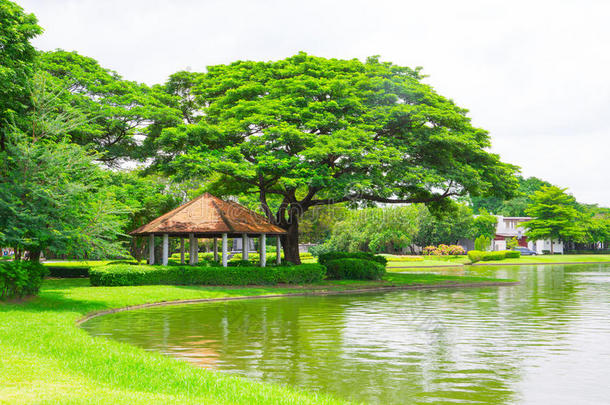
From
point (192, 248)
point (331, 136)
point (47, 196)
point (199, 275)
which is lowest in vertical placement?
point (199, 275)

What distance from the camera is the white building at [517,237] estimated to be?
341 ft

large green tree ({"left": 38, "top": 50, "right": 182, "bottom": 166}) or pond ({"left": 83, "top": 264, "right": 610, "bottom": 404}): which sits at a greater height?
large green tree ({"left": 38, "top": 50, "right": 182, "bottom": 166})

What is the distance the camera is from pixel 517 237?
112 m

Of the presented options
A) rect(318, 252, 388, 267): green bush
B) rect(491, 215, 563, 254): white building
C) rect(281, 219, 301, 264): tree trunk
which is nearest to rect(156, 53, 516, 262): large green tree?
rect(281, 219, 301, 264): tree trunk

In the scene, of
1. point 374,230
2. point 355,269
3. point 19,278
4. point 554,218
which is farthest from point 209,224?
point 554,218

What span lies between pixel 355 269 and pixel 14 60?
2348cm

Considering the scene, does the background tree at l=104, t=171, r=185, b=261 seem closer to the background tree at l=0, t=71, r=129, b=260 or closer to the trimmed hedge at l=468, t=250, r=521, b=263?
the background tree at l=0, t=71, r=129, b=260

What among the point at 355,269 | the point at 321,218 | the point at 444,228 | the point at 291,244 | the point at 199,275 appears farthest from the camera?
the point at 444,228

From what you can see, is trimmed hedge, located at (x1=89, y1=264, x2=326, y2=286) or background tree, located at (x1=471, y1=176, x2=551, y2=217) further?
background tree, located at (x1=471, y1=176, x2=551, y2=217)

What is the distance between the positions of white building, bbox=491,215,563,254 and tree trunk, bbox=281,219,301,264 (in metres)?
70.2

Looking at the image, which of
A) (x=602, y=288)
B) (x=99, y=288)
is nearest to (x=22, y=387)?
(x=99, y=288)

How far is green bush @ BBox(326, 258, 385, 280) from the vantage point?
36.7 metres

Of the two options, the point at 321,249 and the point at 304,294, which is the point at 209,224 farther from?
the point at 321,249

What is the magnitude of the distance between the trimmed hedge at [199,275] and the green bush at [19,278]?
24.6 ft
